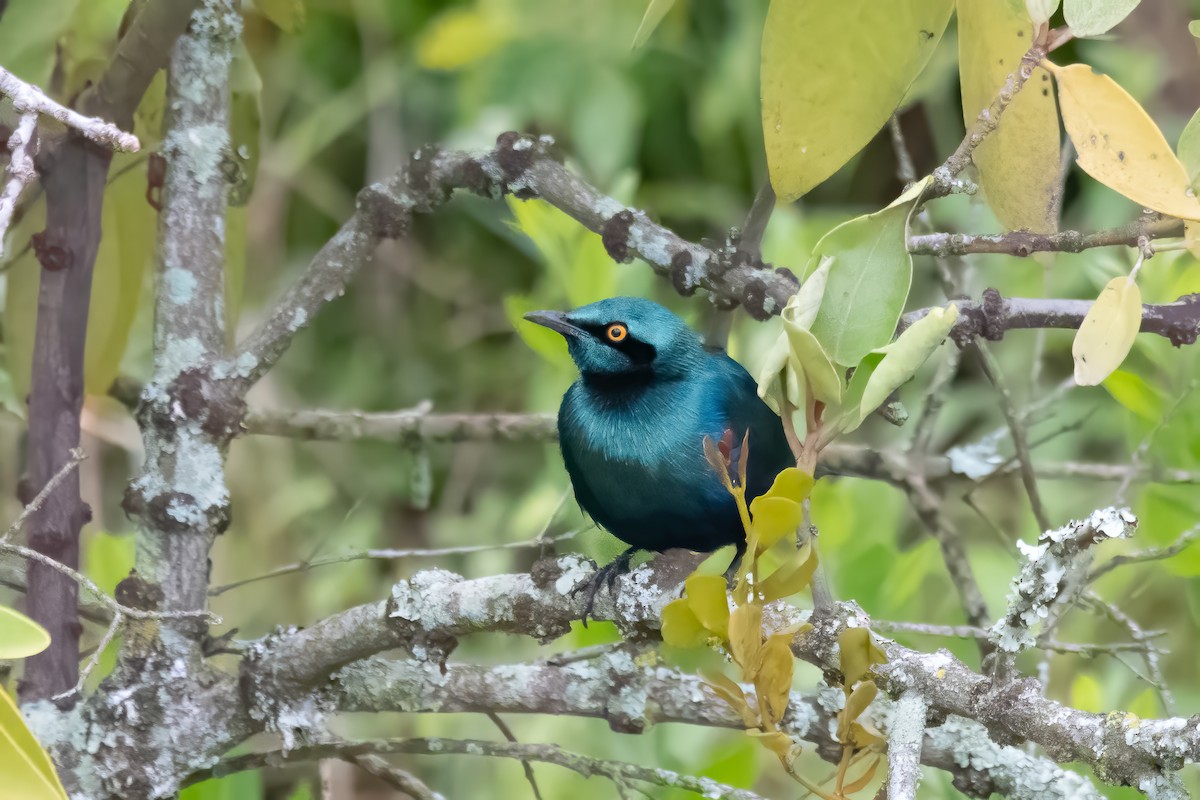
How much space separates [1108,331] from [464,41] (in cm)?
272

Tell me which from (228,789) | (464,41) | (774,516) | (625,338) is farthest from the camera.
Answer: (464,41)

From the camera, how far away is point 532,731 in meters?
2.76

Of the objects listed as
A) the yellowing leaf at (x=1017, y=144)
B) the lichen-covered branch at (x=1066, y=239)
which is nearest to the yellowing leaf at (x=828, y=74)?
the yellowing leaf at (x=1017, y=144)

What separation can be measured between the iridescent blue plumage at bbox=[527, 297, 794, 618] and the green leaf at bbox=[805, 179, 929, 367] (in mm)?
723

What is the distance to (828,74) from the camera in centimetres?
129

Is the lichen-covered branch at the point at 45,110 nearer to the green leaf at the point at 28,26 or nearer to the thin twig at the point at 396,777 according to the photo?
the green leaf at the point at 28,26

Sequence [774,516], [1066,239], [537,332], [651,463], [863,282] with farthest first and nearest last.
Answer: [537,332], [651,463], [1066,239], [863,282], [774,516]

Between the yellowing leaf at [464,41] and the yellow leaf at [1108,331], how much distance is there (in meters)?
2.70

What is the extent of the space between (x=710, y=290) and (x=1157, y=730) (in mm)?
785

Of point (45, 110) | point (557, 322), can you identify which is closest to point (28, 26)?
point (45, 110)

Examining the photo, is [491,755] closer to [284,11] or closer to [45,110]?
[45,110]

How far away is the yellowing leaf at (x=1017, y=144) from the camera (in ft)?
4.30

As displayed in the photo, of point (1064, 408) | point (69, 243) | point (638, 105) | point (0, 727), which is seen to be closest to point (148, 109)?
point (69, 243)

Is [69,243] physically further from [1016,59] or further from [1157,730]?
[1157,730]
